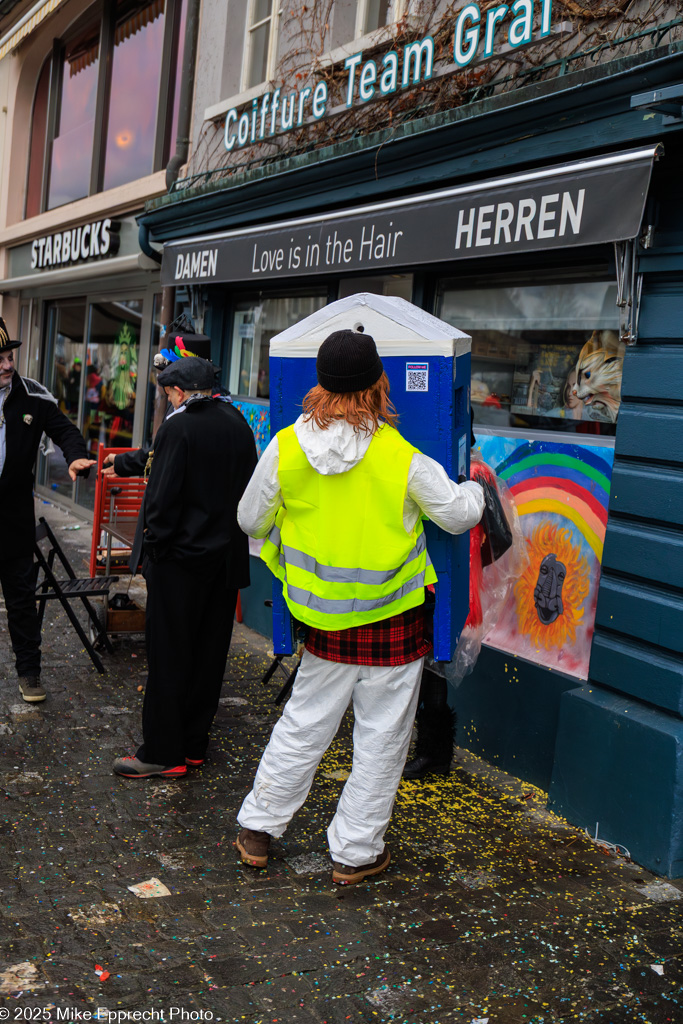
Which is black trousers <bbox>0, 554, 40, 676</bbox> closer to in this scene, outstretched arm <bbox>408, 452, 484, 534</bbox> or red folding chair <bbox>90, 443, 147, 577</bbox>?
red folding chair <bbox>90, 443, 147, 577</bbox>

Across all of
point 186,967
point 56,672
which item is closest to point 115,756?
point 56,672

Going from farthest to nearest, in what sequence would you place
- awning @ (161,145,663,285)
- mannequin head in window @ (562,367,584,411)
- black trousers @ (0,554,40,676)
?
black trousers @ (0,554,40,676), mannequin head in window @ (562,367,584,411), awning @ (161,145,663,285)

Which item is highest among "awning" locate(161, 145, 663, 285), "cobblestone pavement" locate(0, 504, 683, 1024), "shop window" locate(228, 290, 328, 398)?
"awning" locate(161, 145, 663, 285)

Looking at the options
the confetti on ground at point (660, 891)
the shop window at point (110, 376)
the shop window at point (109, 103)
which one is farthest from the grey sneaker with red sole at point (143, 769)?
the shop window at point (109, 103)

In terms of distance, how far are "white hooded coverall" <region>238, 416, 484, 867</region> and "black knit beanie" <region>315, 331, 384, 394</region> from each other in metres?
0.18

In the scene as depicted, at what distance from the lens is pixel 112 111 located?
11867 mm

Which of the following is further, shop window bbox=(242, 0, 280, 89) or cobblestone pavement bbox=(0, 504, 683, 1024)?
shop window bbox=(242, 0, 280, 89)

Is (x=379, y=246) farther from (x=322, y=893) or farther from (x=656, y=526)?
(x=322, y=893)

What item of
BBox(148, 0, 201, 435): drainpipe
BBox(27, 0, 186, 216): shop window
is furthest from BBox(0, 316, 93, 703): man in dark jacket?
BBox(27, 0, 186, 216): shop window

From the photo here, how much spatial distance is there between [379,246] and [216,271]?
7.18 feet

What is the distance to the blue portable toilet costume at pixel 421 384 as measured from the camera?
3.47 m

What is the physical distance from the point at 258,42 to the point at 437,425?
5.70 metres

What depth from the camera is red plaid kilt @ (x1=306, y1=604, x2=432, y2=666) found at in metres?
3.40

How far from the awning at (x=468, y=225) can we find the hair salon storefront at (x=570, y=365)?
0.03 ft
